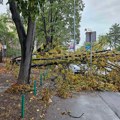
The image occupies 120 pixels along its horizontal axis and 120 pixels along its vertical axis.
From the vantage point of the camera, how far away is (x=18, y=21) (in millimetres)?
12773

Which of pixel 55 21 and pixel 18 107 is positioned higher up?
pixel 55 21

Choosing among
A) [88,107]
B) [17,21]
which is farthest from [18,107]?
[17,21]

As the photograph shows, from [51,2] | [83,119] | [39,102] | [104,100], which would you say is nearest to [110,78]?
[104,100]

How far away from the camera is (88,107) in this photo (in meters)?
A: 10.3

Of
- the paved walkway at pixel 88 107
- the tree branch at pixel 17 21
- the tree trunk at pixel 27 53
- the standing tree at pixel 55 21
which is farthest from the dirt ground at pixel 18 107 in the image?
the standing tree at pixel 55 21

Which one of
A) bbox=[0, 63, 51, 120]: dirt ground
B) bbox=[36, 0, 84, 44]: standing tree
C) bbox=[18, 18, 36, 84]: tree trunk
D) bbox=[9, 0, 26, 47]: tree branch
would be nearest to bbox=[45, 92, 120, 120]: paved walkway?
bbox=[0, 63, 51, 120]: dirt ground

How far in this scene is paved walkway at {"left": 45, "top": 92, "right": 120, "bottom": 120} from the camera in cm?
877

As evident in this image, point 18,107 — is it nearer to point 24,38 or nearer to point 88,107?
point 88,107

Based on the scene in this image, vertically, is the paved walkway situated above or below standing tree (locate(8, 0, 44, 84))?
below

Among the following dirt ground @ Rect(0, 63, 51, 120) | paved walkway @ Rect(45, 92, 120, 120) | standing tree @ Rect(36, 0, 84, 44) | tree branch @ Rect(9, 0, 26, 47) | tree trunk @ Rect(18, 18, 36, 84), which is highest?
standing tree @ Rect(36, 0, 84, 44)

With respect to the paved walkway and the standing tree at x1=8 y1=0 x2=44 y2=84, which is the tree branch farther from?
the paved walkway

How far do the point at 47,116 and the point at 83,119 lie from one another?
1.16m

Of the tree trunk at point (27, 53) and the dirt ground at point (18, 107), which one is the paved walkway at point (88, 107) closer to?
the dirt ground at point (18, 107)

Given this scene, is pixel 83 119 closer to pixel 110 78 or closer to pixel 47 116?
pixel 47 116
